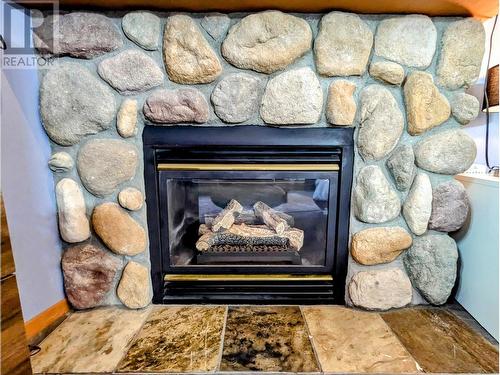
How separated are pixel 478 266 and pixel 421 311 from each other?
0.85 feet

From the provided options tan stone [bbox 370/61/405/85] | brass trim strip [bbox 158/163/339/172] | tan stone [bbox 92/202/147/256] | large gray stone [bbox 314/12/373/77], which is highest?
large gray stone [bbox 314/12/373/77]

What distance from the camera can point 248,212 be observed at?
122 cm

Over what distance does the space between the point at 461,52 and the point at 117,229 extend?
1362mm

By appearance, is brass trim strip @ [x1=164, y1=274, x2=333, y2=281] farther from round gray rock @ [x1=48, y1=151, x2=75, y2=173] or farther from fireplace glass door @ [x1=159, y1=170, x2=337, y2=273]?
round gray rock @ [x1=48, y1=151, x2=75, y2=173]

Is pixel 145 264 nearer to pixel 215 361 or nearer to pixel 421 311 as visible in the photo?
pixel 215 361

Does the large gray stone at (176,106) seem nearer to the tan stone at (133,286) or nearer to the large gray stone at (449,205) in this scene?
the tan stone at (133,286)

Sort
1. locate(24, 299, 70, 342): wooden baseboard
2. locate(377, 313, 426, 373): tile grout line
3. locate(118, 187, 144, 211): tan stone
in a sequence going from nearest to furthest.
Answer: locate(377, 313, 426, 373): tile grout line < locate(24, 299, 70, 342): wooden baseboard < locate(118, 187, 144, 211): tan stone

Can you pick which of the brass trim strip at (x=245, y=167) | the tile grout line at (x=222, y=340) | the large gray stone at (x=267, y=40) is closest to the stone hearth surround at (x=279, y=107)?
the large gray stone at (x=267, y=40)

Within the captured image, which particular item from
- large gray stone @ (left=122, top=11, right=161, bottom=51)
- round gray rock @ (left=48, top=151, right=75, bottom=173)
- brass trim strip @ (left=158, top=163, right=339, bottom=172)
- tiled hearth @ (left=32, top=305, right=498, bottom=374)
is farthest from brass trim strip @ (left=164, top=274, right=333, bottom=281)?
large gray stone @ (left=122, top=11, right=161, bottom=51)

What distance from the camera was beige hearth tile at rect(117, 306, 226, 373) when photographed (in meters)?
0.81

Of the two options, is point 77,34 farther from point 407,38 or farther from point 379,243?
point 379,243

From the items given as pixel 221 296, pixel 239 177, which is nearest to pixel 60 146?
pixel 239 177

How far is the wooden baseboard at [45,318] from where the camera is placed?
35.9 inches

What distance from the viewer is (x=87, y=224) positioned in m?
1.04
